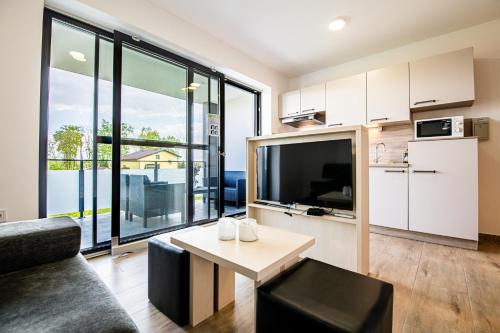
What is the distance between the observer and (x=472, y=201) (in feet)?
8.32

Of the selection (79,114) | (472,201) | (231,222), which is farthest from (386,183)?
(79,114)

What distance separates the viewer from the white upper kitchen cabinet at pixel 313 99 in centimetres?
390

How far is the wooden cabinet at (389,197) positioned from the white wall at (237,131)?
294cm

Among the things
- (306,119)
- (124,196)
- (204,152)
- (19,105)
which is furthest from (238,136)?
(19,105)

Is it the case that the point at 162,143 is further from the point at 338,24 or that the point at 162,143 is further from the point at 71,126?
the point at 338,24

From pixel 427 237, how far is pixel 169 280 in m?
3.06

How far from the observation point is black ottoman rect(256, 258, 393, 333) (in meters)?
0.86

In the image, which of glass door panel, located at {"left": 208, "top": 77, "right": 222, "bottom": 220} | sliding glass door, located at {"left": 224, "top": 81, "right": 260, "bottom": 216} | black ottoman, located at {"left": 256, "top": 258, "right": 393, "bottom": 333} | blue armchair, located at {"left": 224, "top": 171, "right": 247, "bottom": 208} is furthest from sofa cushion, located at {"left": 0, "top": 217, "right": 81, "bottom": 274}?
blue armchair, located at {"left": 224, "top": 171, "right": 247, "bottom": 208}

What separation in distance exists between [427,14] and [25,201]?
177 inches

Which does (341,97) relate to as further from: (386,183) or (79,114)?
(79,114)

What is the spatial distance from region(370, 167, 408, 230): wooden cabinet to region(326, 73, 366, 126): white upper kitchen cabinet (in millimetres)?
871

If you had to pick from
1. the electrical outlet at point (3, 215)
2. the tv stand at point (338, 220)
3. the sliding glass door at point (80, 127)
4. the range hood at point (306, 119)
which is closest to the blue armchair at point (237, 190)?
the range hood at point (306, 119)

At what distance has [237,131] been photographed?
5.69 metres

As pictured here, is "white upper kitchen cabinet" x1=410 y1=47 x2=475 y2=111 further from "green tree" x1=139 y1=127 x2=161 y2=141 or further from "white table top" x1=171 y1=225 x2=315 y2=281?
"green tree" x1=139 y1=127 x2=161 y2=141
